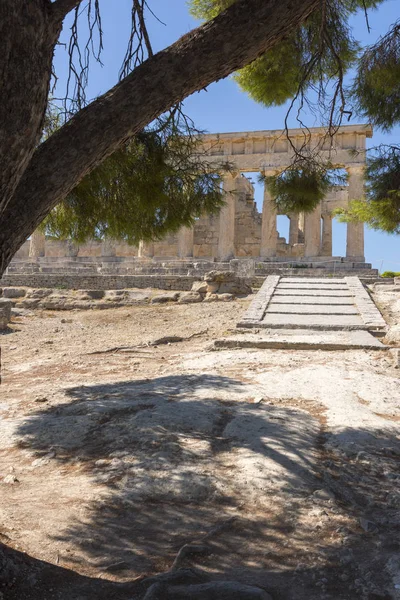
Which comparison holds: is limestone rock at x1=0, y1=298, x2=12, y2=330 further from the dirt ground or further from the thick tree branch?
the thick tree branch

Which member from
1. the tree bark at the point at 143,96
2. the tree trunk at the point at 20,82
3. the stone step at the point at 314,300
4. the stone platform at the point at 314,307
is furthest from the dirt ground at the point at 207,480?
the stone step at the point at 314,300

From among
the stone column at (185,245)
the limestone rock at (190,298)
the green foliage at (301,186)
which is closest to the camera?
the green foliage at (301,186)

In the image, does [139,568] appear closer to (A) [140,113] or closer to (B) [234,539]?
(B) [234,539]

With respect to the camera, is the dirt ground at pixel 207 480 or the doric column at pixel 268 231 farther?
the doric column at pixel 268 231

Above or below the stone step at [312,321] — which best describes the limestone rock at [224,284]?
above

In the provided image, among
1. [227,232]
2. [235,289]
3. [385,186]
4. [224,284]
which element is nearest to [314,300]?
[235,289]

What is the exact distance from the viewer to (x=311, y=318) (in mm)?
9406

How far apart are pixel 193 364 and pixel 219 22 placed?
14.0 feet

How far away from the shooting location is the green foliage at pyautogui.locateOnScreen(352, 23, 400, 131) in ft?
14.9

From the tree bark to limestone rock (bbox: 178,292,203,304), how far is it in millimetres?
11196

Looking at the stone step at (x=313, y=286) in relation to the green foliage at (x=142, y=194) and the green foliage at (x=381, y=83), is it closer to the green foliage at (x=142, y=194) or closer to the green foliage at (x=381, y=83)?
the green foliage at (x=381, y=83)

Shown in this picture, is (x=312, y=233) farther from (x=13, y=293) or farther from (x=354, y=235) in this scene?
(x=13, y=293)

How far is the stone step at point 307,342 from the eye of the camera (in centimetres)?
710

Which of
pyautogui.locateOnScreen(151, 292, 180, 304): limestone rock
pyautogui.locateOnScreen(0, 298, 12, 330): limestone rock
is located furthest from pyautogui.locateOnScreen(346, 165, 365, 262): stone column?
pyautogui.locateOnScreen(0, 298, 12, 330): limestone rock
